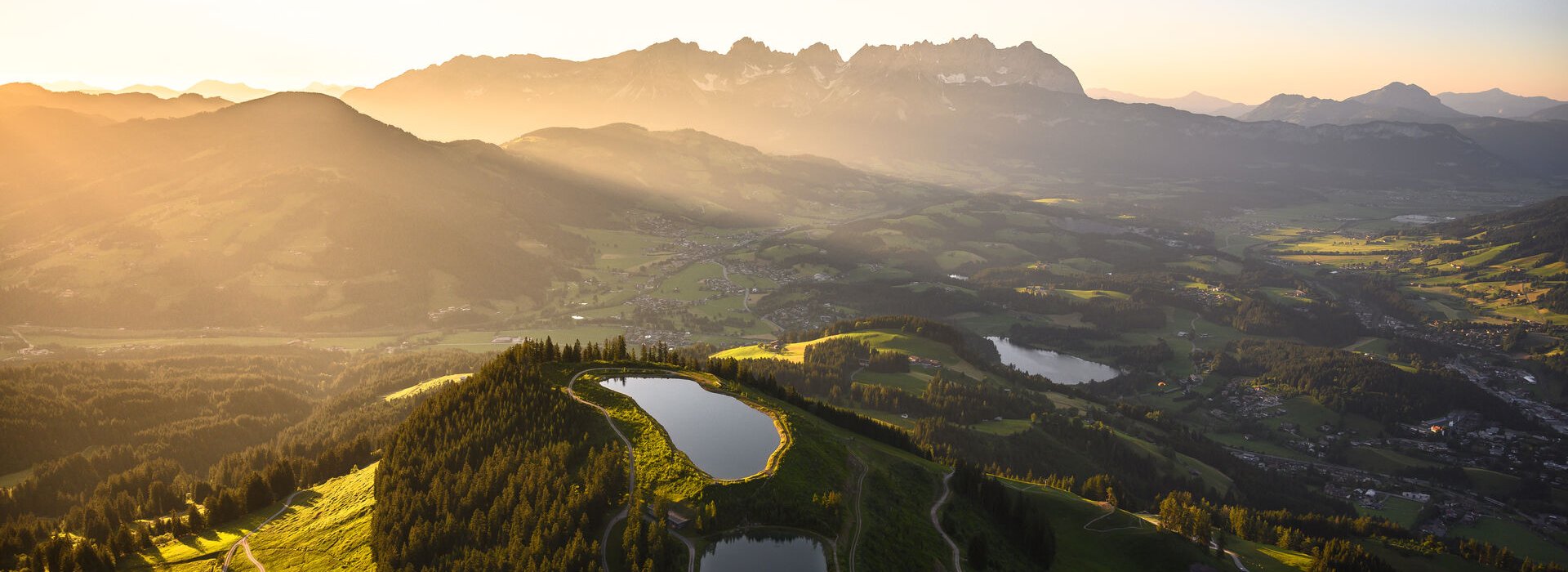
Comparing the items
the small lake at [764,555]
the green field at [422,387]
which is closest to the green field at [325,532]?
the small lake at [764,555]

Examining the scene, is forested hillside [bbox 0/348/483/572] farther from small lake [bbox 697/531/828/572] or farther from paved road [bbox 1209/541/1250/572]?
paved road [bbox 1209/541/1250/572]

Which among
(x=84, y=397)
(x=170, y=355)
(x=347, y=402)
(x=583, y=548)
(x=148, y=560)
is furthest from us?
(x=170, y=355)

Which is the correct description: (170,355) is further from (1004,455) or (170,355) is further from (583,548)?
(1004,455)

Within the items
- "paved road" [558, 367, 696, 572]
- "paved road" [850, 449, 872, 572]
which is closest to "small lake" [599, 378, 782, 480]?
"paved road" [558, 367, 696, 572]

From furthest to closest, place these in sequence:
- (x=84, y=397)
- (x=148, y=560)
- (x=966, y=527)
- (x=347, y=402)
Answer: (x=347, y=402) < (x=84, y=397) < (x=966, y=527) < (x=148, y=560)

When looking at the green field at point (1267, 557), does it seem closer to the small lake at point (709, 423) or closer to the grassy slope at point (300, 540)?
the small lake at point (709, 423)

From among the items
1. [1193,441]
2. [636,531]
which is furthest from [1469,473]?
[636,531]
